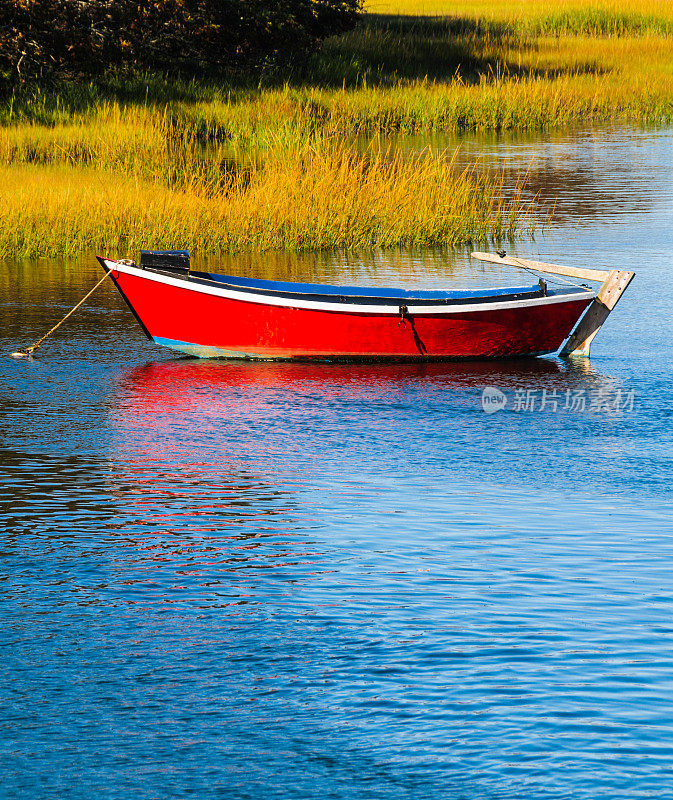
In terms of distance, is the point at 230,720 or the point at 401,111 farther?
the point at 401,111

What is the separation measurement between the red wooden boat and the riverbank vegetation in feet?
17.3

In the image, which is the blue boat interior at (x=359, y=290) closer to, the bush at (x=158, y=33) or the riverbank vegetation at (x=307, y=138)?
the riverbank vegetation at (x=307, y=138)

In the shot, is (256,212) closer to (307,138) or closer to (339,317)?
(307,138)

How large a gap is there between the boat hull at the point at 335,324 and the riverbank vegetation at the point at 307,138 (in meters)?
5.25

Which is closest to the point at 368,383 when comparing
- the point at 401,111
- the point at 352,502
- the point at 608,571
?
the point at 352,502

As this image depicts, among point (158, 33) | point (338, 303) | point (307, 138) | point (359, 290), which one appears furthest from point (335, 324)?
point (158, 33)

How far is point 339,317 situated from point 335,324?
11 centimetres

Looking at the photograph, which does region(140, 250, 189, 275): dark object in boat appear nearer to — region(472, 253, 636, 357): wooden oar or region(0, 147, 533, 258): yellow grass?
region(472, 253, 636, 357): wooden oar

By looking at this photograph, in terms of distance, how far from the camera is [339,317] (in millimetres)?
12352

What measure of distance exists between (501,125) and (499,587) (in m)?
26.0

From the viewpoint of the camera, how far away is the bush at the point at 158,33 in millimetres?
28203

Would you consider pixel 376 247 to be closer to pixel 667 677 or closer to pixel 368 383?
pixel 368 383

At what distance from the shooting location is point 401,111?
97.8ft

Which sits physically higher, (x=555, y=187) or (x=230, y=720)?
(x=555, y=187)
